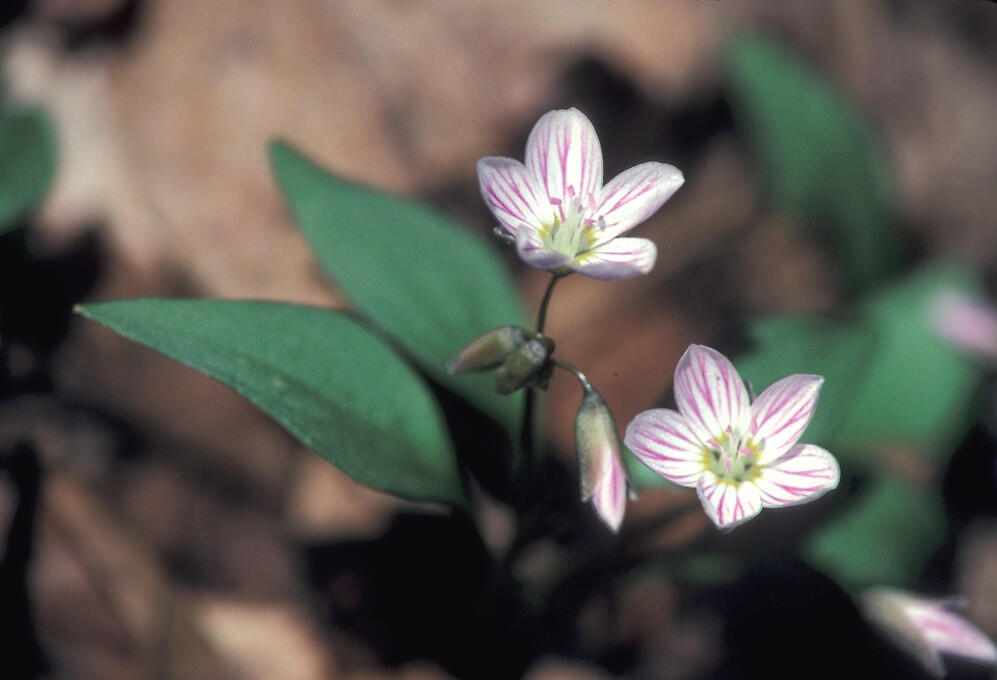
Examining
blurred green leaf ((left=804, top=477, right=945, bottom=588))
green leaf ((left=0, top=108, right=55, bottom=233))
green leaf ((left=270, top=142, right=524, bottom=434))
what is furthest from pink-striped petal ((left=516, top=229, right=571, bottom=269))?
green leaf ((left=0, top=108, right=55, bottom=233))

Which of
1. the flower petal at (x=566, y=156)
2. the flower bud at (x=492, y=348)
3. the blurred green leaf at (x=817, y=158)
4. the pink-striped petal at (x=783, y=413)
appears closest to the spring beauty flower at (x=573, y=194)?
the flower petal at (x=566, y=156)

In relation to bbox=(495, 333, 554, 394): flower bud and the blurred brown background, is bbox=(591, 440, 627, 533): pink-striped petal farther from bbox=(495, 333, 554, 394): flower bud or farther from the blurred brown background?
the blurred brown background

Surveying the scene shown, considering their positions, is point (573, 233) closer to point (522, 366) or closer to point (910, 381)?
point (522, 366)

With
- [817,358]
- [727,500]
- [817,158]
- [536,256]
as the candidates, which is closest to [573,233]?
[536,256]

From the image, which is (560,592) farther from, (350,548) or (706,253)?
(706,253)

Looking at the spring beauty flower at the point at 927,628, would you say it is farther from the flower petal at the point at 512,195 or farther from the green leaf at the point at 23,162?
the green leaf at the point at 23,162

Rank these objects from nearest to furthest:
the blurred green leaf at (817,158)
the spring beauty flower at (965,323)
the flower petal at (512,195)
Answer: the flower petal at (512,195) < the spring beauty flower at (965,323) < the blurred green leaf at (817,158)
